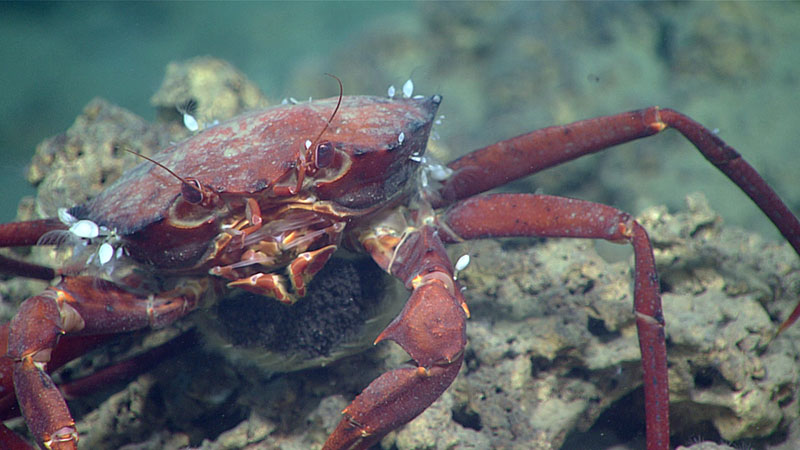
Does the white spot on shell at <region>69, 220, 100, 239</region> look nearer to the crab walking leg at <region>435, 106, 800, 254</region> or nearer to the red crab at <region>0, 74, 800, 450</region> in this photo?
the red crab at <region>0, 74, 800, 450</region>

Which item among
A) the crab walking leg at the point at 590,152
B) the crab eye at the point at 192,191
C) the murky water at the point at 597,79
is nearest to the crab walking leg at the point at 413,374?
the crab eye at the point at 192,191

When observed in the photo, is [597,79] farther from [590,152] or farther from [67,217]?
[67,217]

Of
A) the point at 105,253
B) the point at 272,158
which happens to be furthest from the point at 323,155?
the point at 105,253

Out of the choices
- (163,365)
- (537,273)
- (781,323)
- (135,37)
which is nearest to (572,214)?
(537,273)

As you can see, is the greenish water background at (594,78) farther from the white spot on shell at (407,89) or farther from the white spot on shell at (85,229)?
the white spot on shell at (85,229)

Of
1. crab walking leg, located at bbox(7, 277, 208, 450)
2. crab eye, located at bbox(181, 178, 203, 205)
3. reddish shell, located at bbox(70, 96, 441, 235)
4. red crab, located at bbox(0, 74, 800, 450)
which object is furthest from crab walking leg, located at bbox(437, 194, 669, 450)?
crab walking leg, located at bbox(7, 277, 208, 450)

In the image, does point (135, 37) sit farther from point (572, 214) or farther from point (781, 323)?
point (781, 323)

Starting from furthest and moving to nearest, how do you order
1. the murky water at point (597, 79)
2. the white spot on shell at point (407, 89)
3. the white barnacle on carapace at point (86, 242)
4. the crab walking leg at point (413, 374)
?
the murky water at point (597, 79) < the white spot on shell at point (407, 89) < the white barnacle on carapace at point (86, 242) < the crab walking leg at point (413, 374)
